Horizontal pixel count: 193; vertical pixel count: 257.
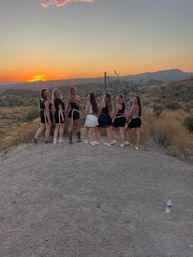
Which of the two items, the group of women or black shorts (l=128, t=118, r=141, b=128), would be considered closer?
the group of women

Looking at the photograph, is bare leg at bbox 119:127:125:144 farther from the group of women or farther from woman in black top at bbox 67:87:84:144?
woman in black top at bbox 67:87:84:144

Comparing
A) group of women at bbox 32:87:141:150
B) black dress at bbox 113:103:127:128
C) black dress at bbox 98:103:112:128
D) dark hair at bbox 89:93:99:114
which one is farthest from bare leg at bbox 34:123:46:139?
black dress at bbox 113:103:127:128

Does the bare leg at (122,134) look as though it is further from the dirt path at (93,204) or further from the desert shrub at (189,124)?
the desert shrub at (189,124)

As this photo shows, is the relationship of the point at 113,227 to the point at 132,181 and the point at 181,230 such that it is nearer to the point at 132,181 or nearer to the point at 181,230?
the point at 181,230

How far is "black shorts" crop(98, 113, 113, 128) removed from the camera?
1270cm

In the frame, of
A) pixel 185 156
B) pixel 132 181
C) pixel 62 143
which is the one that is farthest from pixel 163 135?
pixel 132 181

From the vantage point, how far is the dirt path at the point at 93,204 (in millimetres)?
6719

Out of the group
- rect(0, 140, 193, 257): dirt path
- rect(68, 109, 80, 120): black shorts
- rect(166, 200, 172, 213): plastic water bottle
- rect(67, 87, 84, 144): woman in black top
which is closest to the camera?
rect(0, 140, 193, 257): dirt path

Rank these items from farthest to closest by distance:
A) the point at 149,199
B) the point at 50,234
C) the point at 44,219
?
the point at 149,199 → the point at 44,219 → the point at 50,234

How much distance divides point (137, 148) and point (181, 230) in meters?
5.54

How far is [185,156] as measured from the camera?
1411 centimetres

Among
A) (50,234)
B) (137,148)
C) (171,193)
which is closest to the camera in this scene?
(50,234)

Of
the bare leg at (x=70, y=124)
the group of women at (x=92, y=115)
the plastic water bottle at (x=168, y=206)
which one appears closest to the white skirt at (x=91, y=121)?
the group of women at (x=92, y=115)

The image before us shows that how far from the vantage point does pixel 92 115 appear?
41.8 feet
